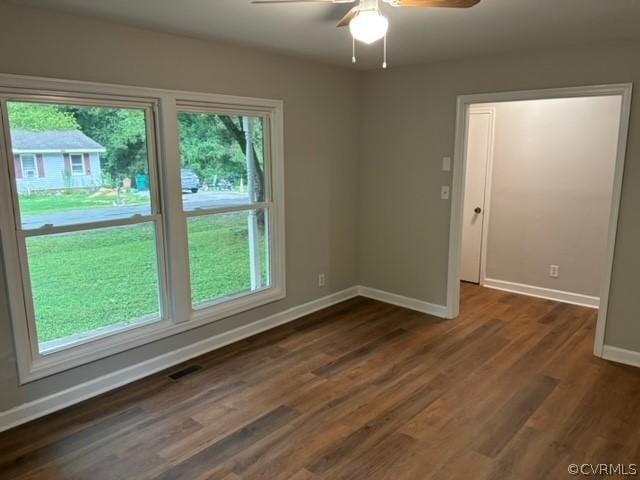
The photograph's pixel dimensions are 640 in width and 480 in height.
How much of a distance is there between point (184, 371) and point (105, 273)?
35.6 inches

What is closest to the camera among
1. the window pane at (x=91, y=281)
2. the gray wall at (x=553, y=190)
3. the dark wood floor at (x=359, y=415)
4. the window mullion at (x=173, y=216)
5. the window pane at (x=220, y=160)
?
the dark wood floor at (x=359, y=415)

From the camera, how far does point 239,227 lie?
3824mm

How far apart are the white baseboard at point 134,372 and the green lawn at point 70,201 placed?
114cm

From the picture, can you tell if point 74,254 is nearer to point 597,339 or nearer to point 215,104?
point 215,104

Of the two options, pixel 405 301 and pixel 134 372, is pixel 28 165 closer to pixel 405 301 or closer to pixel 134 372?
pixel 134 372

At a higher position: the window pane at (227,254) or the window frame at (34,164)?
the window frame at (34,164)

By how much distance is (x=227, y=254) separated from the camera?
378 centimetres

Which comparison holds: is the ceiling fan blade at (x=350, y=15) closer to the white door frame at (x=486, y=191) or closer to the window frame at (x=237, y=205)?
the window frame at (x=237, y=205)

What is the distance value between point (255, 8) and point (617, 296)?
322 cm

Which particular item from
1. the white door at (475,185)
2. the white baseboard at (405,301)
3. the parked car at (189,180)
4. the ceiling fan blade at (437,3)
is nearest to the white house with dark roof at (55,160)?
the parked car at (189,180)

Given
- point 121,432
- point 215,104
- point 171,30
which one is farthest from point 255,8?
point 121,432

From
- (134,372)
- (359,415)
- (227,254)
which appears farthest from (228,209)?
(359,415)

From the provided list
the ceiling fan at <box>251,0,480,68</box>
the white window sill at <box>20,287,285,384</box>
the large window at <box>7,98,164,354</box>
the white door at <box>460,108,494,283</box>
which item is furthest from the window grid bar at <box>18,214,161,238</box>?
the white door at <box>460,108,494,283</box>

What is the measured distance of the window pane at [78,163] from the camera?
259cm
